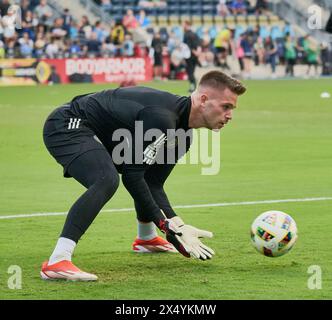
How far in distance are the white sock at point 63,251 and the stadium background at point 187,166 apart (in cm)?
26

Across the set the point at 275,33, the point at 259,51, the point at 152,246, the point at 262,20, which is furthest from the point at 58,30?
the point at 152,246

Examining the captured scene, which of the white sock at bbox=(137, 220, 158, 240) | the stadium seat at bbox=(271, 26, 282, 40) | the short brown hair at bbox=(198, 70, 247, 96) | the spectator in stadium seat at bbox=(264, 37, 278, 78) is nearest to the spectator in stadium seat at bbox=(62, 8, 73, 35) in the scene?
the spectator in stadium seat at bbox=(264, 37, 278, 78)

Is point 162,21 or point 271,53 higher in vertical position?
point 162,21

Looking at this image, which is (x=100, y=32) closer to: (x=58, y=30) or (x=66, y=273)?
(x=58, y=30)

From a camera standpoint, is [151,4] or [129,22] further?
[151,4]

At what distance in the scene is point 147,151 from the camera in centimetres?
868

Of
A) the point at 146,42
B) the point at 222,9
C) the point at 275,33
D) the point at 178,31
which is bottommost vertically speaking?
the point at 146,42

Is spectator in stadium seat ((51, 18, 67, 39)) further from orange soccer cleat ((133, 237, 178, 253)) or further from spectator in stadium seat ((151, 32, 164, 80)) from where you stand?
orange soccer cleat ((133, 237, 178, 253))

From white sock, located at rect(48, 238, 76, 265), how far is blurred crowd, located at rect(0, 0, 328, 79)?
3028 cm

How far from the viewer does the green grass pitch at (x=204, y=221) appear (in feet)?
27.4

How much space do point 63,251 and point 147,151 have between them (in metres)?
1.09

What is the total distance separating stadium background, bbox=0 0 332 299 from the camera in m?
8.88
